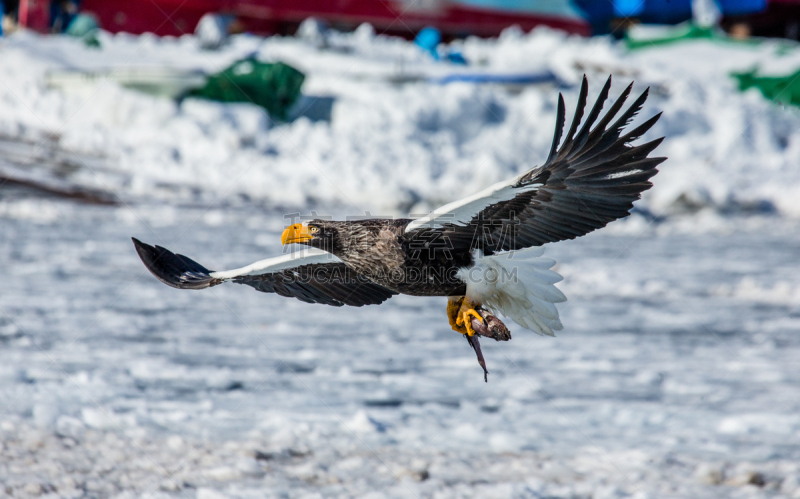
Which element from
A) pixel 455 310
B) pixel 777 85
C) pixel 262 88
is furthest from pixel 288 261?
pixel 777 85

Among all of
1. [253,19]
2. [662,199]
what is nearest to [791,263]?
[662,199]

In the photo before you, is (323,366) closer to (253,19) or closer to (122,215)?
(122,215)

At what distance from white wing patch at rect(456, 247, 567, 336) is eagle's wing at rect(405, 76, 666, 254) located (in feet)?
0.56

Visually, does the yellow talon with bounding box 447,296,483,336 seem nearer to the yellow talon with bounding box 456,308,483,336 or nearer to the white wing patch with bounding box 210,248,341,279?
the yellow talon with bounding box 456,308,483,336

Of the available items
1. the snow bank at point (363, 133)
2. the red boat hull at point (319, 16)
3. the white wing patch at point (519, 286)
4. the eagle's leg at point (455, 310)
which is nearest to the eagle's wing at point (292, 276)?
the eagle's leg at point (455, 310)

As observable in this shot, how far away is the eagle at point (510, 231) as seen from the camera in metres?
3.16

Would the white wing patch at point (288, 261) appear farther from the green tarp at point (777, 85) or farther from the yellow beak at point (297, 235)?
Result: the green tarp at point (777, 85)

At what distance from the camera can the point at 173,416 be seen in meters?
4.44

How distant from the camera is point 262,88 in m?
12.2

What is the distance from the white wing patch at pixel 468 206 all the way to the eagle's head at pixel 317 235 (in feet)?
1.31

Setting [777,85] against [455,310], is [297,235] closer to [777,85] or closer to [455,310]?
[455,310]

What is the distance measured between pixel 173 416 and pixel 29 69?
394 inches

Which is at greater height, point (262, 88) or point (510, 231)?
point (262, 88)

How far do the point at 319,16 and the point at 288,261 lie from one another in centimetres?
1860
